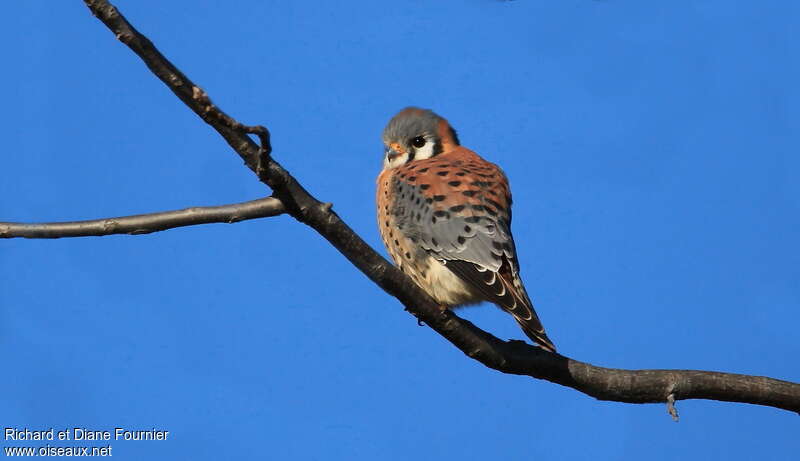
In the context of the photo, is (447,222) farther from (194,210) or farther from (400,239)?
(194,210)

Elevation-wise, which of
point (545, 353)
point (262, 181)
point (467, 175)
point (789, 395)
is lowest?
point (789, 395)

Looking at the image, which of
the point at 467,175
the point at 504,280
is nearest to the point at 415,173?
the point at 467,175

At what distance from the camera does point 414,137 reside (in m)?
4.48

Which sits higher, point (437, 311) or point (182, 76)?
point (182, 76)

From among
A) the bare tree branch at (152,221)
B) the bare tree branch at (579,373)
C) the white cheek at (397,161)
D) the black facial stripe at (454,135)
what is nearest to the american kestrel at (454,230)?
the white cheek at (397,161)

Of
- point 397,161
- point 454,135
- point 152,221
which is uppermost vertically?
point 454,135

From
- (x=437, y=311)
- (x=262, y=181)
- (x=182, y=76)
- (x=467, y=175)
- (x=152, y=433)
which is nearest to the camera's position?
(x=182, y=76)

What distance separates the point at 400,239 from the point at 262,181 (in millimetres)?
1401

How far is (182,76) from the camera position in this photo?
7.50 feet

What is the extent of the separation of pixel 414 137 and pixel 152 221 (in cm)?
201

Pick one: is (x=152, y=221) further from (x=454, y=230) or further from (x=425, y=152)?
(x=425, y=152)

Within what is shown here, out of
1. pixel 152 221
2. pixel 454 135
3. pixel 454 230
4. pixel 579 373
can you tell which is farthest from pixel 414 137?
pixel 152 221

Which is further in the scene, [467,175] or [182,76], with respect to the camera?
[467,175]

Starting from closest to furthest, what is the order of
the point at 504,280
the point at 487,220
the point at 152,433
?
the point at 504,280 < the point at 487,220 < the point at 152,433
